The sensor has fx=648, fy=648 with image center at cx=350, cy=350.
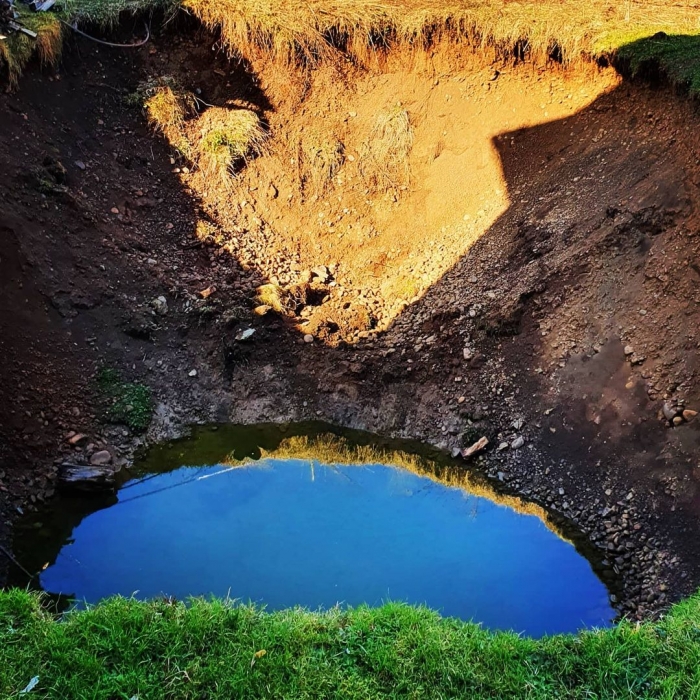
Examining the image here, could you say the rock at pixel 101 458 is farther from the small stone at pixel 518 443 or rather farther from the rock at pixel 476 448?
the small stone at pixel 518 443

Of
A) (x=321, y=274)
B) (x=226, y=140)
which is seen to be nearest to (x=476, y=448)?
(x=321, y=274)

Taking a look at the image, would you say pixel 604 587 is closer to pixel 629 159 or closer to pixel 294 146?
pixel 629 159

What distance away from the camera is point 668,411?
582cm

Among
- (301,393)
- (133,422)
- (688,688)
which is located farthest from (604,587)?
(133,422)

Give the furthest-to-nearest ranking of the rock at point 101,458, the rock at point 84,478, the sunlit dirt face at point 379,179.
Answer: the sunlit dirt face at point 379,179 < the rock at point 101,458 < the rock at point 84,478

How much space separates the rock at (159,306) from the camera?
7266mm

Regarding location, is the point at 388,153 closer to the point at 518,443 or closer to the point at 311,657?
the point at 518,443

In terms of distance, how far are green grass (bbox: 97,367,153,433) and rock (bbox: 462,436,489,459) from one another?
10.6 feet

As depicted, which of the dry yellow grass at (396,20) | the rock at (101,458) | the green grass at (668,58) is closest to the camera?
the rock at (101,458)

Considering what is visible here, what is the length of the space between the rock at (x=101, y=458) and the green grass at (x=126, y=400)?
1.29 ft

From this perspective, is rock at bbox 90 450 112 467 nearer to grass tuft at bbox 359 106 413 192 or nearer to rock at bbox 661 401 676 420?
grass tuft at bbox 359 106 413 192

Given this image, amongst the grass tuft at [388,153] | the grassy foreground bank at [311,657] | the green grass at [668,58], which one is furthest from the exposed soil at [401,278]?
the grassy foreground bank at [311,657]

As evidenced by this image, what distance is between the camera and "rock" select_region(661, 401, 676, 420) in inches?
228

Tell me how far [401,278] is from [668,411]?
11.3 ft
